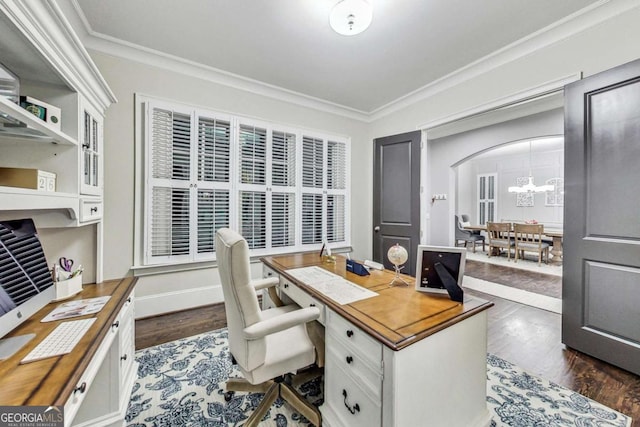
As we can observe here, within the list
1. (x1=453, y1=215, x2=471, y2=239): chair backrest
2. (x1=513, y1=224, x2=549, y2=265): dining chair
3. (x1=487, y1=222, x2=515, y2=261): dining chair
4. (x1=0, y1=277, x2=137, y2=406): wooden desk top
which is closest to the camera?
(x1=0, y1=277, x2=137, y2=406): wooden desk top

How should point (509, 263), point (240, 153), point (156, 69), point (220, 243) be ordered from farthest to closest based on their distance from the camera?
point (509, 263) → point (240, 153) → point (156, 69) → point (220, 243)

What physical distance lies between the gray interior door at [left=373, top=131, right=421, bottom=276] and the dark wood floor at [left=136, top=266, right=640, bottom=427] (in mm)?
1259

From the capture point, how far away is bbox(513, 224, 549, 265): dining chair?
209 inches

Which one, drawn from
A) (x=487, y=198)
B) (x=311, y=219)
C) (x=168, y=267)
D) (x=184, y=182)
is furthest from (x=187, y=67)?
(x=487, y=198)

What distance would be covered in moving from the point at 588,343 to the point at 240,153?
150 inches

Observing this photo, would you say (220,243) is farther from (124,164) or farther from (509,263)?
(509,263)

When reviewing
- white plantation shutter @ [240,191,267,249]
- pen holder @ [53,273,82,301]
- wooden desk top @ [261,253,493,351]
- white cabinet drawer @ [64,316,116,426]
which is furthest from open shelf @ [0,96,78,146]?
white plantation shutter @ [240,191,267,249]

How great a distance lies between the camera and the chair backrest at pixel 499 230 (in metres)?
5.93

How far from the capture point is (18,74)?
1376mm

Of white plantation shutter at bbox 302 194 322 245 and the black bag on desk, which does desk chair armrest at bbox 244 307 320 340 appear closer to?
the black bag on desk

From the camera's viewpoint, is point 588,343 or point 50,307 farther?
point 588,343

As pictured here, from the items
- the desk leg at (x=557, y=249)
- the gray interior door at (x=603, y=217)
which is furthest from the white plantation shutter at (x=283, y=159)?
the desk leg at (x=557, y=249)

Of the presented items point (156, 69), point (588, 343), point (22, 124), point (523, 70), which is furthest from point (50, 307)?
point (523, 70)

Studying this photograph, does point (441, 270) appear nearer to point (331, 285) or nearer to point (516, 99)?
point (331, 285)
